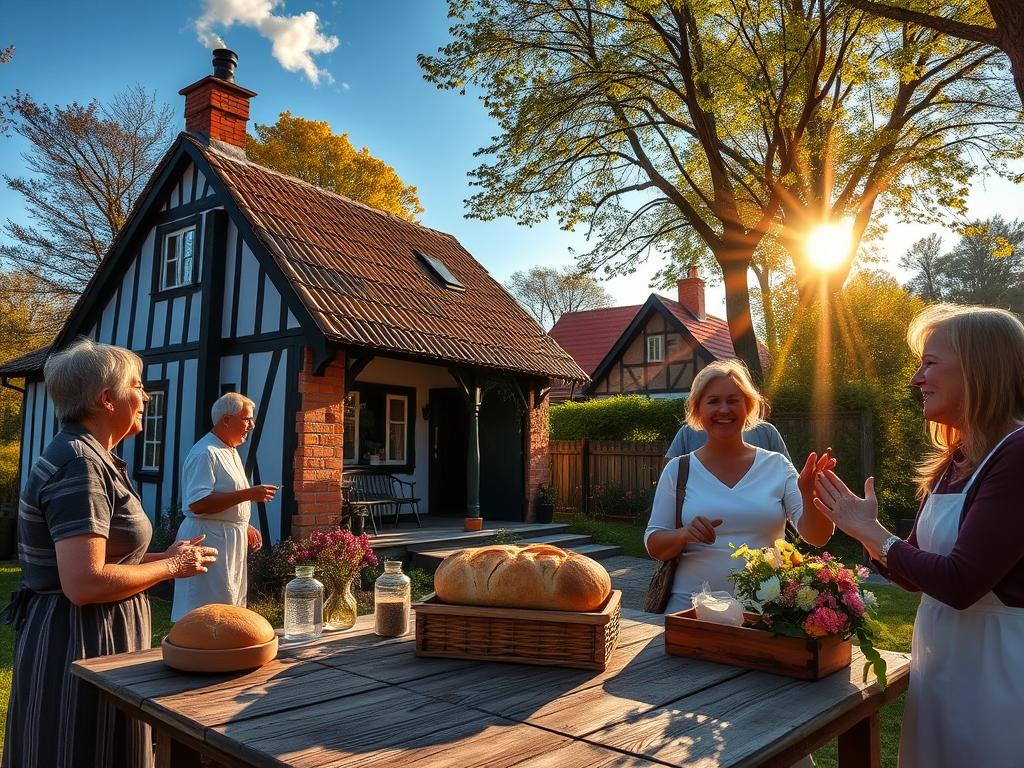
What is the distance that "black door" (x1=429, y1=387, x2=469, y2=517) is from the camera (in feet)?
42.1

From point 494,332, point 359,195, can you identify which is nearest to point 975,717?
point 494,332

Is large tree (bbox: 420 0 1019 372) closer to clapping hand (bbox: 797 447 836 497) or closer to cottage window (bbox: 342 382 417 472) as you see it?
cottage window (bbox: 342 382 417 472)

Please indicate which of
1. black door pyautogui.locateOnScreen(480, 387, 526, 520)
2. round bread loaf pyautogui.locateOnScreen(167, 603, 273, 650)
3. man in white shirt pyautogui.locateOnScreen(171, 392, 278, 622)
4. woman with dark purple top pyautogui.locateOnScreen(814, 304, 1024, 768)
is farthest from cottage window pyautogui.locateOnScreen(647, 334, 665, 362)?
round bread loaf pyautogui.locateOnScreen(167, 603, 273, 650)

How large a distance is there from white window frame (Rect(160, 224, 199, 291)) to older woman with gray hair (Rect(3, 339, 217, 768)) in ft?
28.7

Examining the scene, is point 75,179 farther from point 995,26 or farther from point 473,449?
point 995,26

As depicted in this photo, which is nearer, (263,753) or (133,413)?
(263,753)

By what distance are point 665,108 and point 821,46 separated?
3.43 metres

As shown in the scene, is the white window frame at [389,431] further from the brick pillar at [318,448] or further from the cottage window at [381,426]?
the brick pillar at [318,448]

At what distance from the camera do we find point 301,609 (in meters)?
2.29

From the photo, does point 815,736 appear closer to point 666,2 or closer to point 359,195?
point 666,2

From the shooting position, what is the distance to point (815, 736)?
1.70 meters

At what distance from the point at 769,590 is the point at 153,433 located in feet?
35.2

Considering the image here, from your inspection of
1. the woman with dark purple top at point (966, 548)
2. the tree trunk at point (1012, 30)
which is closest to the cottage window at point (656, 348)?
the tree trunk at point (1012, 30)

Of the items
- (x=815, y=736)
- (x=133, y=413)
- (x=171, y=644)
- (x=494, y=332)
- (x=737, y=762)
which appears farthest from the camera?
(x=494, y=332)
